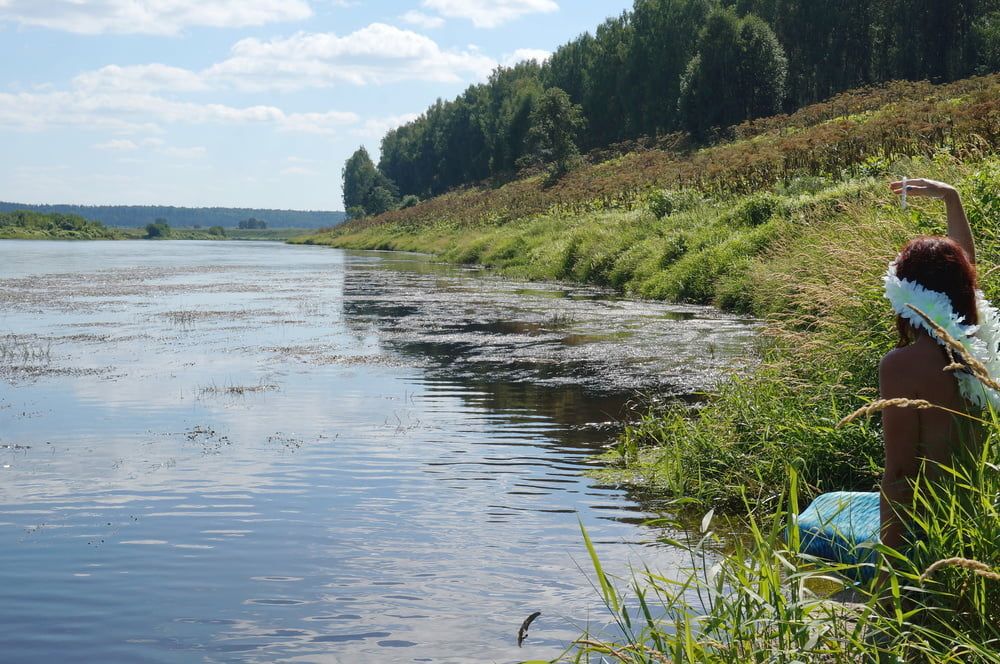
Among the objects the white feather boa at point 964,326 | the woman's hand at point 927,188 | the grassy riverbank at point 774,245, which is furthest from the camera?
the grassy riverbank at point 774,245

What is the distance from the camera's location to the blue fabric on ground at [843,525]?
16.9ft

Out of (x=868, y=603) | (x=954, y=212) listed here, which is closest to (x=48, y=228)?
(x=954, y=212)

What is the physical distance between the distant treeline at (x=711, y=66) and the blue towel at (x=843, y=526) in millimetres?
59823

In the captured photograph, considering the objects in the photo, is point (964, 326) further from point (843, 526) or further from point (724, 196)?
point (724, 196)

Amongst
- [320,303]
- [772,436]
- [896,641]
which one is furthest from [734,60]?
[896,641]

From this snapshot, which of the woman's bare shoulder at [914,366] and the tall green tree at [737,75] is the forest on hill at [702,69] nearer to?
the tall green tree at [737,75]

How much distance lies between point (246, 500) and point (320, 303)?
65.5 feet

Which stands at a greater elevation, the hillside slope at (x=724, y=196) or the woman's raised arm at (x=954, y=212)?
the hillside slope at (x=724, y=196)

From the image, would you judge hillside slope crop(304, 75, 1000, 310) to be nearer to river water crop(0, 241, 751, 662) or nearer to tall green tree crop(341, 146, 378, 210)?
river water crop(0, 241, 751, 662)

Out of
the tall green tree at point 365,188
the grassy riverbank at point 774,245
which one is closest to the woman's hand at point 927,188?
the grassy riverbank at point 774,245

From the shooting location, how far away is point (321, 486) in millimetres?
9258

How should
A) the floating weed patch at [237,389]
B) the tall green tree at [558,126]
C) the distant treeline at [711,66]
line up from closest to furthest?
1. the floating weed patch at [237,389]
2. the distant treeline at [711,66]
3. the tall green tree at [558,126]

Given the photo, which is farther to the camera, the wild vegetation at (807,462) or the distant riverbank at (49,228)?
the distant riverbank at (49,228)

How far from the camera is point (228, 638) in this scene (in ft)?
19.2
